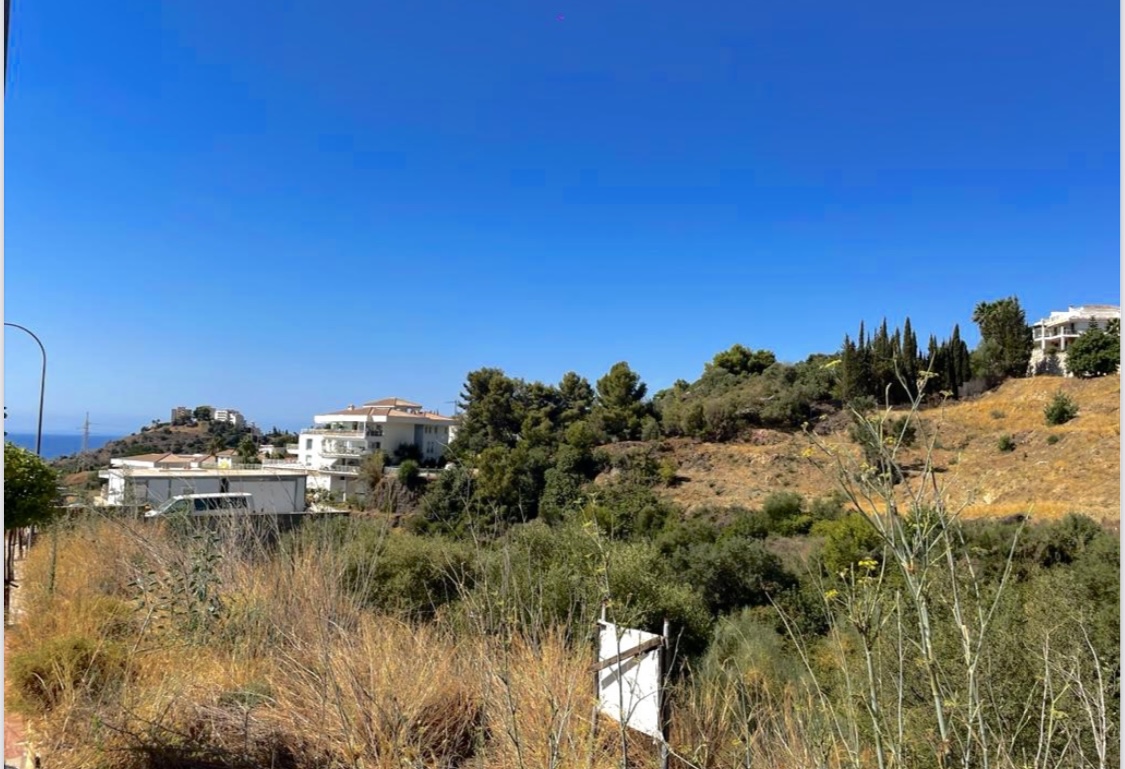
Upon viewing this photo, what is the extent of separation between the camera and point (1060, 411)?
18344 mm

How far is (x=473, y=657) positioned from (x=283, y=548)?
181 centimetres

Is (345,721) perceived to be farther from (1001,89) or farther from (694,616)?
(1001,89)

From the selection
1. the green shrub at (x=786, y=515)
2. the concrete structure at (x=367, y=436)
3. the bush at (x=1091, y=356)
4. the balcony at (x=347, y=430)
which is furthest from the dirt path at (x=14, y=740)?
the balcony at (x=347, y=430)

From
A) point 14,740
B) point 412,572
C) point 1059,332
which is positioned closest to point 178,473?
point 412,572

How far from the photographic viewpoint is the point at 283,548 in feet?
12.6

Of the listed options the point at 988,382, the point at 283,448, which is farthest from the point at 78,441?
the point at 283,448

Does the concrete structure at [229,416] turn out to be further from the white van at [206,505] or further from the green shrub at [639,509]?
the white van at [206,505]

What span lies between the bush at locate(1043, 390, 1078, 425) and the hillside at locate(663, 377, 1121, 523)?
228mm

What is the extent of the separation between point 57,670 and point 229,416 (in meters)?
32.0

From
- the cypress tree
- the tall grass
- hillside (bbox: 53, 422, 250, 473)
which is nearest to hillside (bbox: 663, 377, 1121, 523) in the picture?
the cypress tree

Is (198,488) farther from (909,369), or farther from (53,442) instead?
(909,369)

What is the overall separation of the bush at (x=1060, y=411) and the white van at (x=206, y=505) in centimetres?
2102

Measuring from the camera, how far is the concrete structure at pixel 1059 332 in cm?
2508

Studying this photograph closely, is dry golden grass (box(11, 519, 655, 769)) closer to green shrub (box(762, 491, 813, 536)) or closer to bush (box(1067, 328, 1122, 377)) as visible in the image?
green shrub (box(762, 491, 813, 536))
